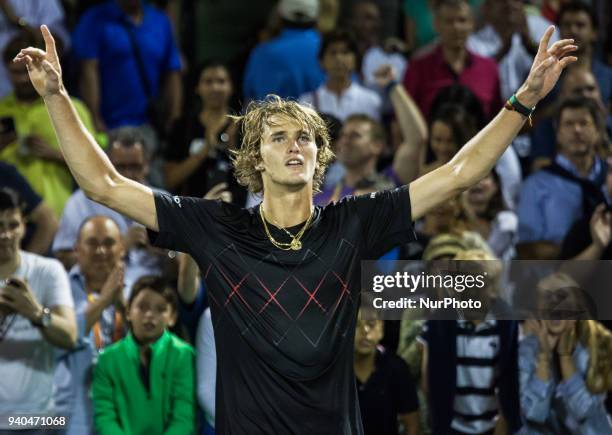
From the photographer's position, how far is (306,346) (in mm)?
4262

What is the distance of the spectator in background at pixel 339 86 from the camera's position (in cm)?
878

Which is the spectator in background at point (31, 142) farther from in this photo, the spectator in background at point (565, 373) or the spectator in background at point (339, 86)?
the spectator in background at point (565, 373)

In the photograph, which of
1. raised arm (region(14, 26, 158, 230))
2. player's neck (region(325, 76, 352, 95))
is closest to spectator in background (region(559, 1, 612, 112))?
player's neck (region(325, 76, 352, 95))

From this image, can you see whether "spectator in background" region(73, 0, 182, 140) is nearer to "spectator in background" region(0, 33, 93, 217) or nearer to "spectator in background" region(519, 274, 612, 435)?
"spectator in background" region(0, 33, 93, 217)

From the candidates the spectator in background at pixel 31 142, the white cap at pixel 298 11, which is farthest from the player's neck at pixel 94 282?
the white cap at pixel 298 11

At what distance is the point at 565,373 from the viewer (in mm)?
5988

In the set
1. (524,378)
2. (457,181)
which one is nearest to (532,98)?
(457,181)

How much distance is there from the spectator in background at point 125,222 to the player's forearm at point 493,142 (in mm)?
2941

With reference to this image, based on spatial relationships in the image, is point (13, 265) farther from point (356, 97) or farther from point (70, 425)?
point (356, 97)

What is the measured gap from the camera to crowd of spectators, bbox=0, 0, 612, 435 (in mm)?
6039

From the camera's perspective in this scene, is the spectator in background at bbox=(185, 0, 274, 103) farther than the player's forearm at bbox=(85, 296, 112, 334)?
Yes

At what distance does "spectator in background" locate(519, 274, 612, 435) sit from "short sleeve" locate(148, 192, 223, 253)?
2.16 m

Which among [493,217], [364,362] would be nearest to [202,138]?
[493,217]

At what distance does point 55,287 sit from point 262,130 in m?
2.06
